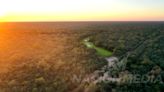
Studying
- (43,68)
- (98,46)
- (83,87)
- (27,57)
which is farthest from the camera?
(98,46)

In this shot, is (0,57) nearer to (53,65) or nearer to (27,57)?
(27,57)

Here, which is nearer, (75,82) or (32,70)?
(75,82)

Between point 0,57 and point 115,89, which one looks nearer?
point 115,89

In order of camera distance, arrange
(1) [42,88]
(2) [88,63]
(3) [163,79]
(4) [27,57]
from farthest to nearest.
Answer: (4) [27,57] → (2) [88,63] → (3) [163,79] → (1) [42,88]

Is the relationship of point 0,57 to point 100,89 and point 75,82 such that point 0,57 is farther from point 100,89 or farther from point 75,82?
point 100,89

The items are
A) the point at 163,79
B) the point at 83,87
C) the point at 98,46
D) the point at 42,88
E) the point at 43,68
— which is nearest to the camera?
the point at 42,88

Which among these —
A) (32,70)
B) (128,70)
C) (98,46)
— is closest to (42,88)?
(32,70)

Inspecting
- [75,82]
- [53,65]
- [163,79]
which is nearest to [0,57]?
[53,65]

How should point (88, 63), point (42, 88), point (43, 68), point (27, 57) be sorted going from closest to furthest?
point (42, 88)
point (43, 68)
point (88, 63)
point (27, 57)
